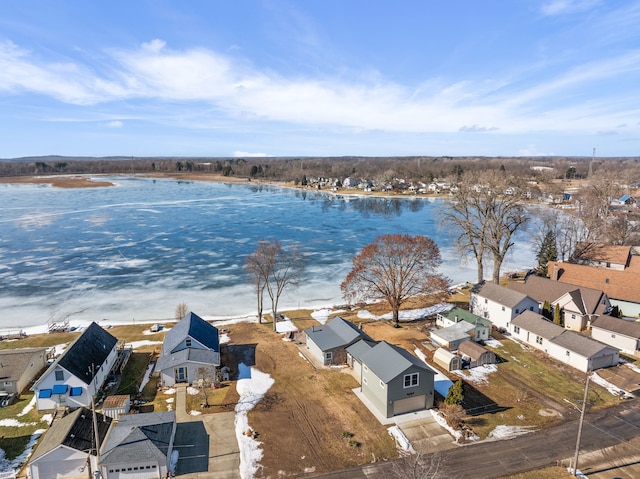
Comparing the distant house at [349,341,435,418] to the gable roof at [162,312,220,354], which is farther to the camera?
the gable roof at [162,312,220,354]

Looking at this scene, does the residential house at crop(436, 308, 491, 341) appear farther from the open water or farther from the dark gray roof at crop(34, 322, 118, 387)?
the dark gray roof at crop(34, 322, 118, 387)

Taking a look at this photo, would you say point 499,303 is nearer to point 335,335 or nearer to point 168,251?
point 335,335

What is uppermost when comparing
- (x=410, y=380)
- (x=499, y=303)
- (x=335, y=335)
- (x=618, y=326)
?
(x=499, y=303)

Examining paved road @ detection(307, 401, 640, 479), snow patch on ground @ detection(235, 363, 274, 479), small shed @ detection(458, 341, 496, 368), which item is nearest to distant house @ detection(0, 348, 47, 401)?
snow patch on ground @ detection(235, 363, 274, 479)

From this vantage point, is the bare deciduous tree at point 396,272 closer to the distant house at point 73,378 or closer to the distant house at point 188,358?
the distant house at point 188,358

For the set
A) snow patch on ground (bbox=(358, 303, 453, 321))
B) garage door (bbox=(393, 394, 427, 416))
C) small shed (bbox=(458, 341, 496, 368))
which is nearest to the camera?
garage door (bbox=(393, 394, 427, 416))

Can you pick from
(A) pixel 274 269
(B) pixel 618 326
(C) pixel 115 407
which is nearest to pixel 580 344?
(B) pixel 618 326
